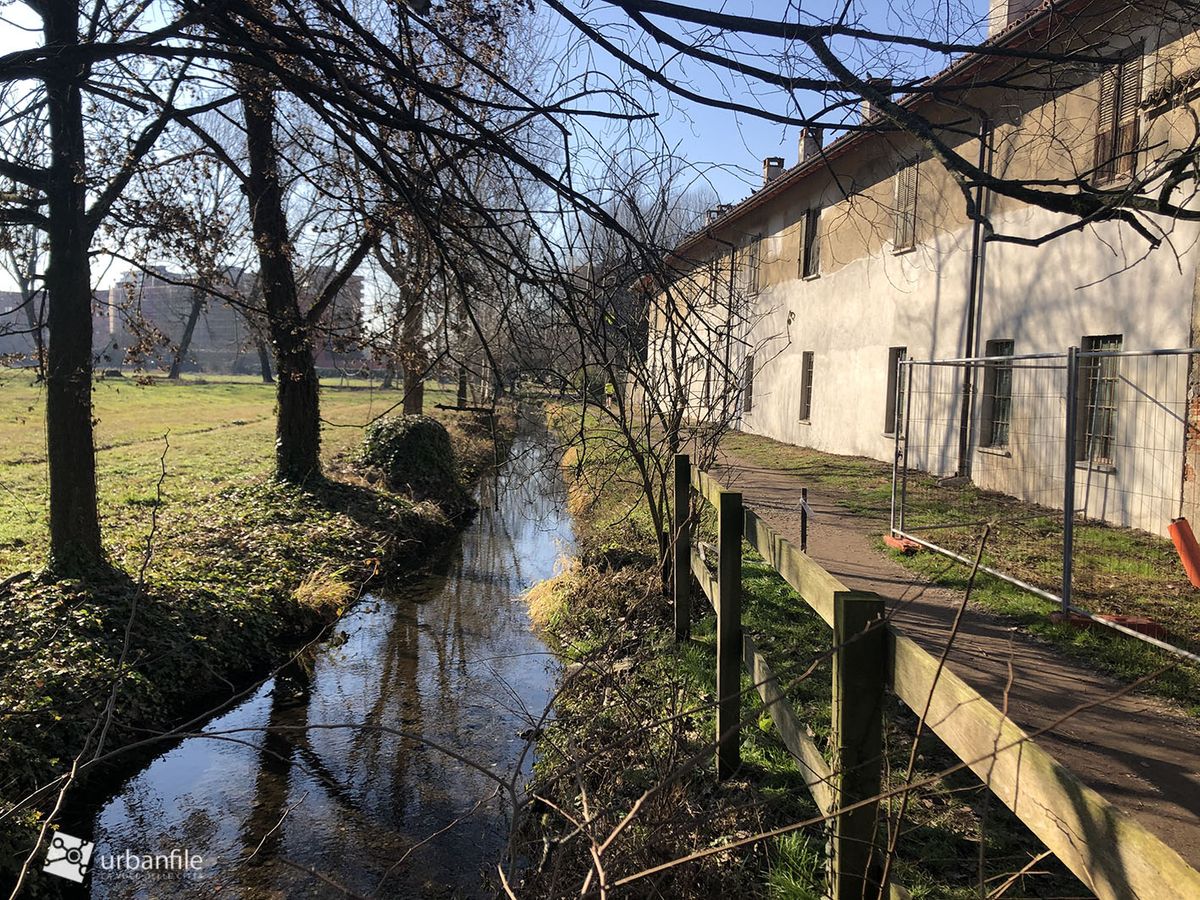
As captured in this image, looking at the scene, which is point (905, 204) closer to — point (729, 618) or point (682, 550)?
point (682, 550)

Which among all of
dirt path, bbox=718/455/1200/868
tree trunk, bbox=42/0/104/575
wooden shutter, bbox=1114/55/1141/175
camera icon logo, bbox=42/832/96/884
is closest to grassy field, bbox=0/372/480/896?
camera icon logo, bbox=42/832/96/884

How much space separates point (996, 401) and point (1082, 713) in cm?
888

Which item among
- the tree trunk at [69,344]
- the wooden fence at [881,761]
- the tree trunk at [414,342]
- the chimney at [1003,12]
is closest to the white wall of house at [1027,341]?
the chimney at [1003,12]

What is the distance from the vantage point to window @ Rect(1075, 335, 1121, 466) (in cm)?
1018

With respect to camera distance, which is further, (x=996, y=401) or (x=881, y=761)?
(x=996, y=401)

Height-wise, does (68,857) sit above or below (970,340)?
below

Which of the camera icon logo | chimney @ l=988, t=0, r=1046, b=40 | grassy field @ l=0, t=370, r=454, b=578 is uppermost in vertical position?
chimney @ l=988, t=0, r=1046, b=40

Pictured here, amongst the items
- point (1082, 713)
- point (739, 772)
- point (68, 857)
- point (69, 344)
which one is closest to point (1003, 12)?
point (1082, 713)

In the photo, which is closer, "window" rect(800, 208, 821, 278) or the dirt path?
the dirt path

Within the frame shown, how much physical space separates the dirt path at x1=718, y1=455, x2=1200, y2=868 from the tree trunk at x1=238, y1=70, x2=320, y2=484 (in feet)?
19.9

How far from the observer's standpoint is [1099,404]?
10.4 metres

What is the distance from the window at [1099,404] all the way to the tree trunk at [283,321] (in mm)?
9499

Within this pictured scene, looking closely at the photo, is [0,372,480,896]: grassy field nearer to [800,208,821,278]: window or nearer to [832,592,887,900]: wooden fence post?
[832,592,887,900]: wooden fence post

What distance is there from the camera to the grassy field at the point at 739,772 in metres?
3.17
